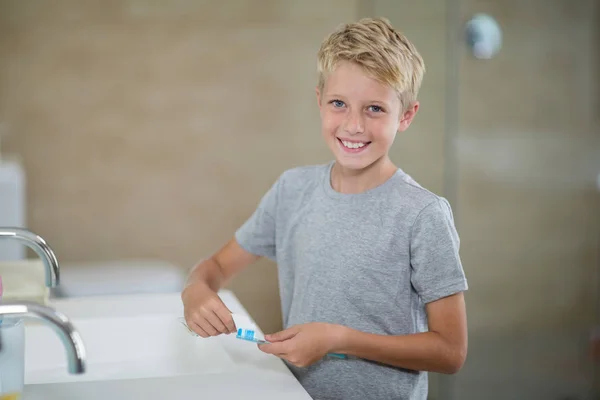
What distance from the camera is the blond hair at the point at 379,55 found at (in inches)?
43.6

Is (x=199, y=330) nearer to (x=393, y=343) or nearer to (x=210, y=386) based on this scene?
(x=210, y=386)

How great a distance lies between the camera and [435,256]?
3.51 ft

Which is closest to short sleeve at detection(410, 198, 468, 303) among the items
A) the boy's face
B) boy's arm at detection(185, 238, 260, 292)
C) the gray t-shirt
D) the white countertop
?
the gray t-shirt

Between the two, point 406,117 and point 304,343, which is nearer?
point 304,343

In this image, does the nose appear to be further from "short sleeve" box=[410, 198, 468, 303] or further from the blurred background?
the blurred background

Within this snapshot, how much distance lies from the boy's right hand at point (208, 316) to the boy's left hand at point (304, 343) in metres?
0.08

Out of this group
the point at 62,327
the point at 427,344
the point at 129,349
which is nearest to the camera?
the point at 62,327

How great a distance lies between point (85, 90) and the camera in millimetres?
3043

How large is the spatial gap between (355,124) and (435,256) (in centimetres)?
23

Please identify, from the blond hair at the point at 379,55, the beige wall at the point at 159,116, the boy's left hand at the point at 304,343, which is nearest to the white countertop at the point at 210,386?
the boy's left hand at the point at 304,343

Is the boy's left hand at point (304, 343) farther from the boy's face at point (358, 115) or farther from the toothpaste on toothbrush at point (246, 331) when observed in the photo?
the boy's face at point (358, 115)

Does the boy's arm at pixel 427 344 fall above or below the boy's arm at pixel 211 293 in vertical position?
below

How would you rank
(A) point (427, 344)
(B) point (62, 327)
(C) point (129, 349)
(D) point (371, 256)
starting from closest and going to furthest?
1. (B) point (62, 327)
2. (A) point (427, 344)
3. (D) point (371, 256)
4. (C) point (129, 349)

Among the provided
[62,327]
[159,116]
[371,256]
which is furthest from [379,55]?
[159,116]
